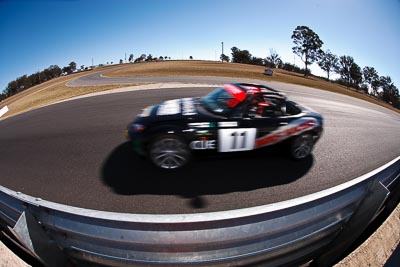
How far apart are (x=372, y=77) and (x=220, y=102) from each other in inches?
102

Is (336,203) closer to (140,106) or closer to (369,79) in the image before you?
(369,79)

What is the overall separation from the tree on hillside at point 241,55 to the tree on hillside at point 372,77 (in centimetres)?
193

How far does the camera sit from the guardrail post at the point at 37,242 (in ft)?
5.16

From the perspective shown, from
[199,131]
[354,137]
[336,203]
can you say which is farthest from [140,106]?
[354,137]

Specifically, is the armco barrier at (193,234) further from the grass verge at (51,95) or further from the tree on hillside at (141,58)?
the grass verge at (51,95)

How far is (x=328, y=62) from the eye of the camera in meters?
3.34

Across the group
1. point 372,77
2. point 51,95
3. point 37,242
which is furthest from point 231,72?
point 51,95

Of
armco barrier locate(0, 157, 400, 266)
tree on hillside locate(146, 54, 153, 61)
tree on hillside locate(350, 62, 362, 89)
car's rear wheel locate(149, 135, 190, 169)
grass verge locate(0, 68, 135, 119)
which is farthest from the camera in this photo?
grass verge locate(0, 68, 135, 119)

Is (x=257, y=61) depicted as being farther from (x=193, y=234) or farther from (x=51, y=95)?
(x=51, y=95)

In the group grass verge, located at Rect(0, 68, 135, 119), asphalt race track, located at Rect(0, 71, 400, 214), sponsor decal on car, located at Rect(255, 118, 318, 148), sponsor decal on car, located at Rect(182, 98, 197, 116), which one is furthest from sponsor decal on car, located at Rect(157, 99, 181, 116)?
grass verge, located at Rect(0, 68, 135, 119)

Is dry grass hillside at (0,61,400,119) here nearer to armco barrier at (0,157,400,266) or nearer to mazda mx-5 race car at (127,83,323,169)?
mazda mx-5 race car at (127,83,323,169)

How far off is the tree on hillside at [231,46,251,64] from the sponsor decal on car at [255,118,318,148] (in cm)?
138

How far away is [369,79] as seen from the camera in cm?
341

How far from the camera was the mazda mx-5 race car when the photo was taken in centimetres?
325
